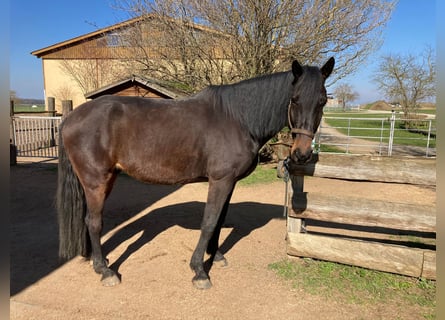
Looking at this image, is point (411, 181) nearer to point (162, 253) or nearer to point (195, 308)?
point (195, 308)

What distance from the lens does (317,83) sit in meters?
2.51

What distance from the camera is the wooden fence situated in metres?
2.98

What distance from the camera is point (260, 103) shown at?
293cm

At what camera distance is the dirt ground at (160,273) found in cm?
254

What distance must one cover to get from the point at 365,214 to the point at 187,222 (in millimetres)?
2686

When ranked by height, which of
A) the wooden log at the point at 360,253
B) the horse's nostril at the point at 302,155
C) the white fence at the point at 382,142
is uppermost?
the horse's nostril at the point at 302,155

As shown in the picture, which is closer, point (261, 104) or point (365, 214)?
point (261, 104)

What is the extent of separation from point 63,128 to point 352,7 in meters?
9.09

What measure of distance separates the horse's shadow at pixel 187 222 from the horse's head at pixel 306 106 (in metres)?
1.77

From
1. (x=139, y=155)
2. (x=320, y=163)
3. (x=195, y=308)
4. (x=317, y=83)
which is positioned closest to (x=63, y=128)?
(x=139, y=155)

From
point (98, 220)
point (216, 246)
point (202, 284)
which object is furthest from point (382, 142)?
point (98, 220)

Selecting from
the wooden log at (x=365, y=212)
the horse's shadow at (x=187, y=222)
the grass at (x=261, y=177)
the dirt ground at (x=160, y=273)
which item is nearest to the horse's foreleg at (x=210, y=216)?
the dirt ground at (x=160, y=273)

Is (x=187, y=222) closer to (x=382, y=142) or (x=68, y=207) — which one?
(x=68, y=207)

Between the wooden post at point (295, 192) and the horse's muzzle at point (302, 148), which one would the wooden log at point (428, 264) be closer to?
the wooden post at point (295, 192)
